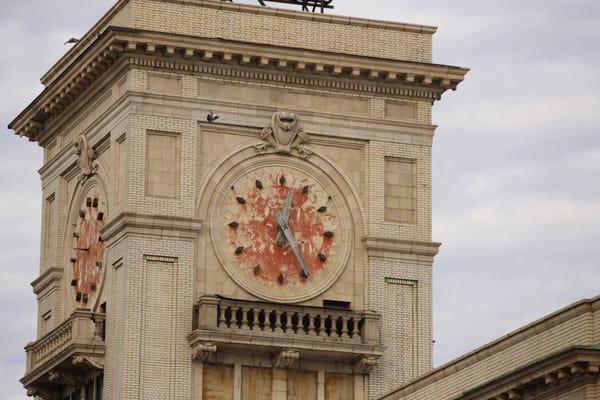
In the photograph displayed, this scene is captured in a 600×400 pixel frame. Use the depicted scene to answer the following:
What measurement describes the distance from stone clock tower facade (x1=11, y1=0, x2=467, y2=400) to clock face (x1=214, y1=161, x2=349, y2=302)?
0.06 meters

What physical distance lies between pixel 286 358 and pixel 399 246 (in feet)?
18.3

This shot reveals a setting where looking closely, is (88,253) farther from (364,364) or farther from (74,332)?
(364,364)

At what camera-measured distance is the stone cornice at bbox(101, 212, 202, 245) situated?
80.4 m

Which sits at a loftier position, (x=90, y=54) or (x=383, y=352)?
(x=90, y=54)

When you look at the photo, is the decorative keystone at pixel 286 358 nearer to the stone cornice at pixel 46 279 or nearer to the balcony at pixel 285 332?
the balcony at pixel 285 332

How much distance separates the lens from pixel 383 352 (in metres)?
81.8

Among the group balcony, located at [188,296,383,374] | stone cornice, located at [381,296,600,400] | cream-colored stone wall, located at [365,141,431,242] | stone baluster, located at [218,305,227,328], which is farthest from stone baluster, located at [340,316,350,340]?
stone cornice, located at [381,296,600,400]

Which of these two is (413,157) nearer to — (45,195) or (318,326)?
(318,326)

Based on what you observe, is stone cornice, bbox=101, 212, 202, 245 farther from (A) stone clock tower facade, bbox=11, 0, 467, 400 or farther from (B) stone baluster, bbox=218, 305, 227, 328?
(B) stone baluster, bbox=218, 305, 227, 328

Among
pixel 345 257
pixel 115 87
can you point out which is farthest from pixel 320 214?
pixel 115 87

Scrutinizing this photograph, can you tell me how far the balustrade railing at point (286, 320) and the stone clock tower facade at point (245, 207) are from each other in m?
0.06

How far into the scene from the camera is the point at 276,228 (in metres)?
82.1

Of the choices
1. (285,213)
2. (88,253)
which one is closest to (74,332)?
(88,253)

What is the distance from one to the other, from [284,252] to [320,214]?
1.74 meters
